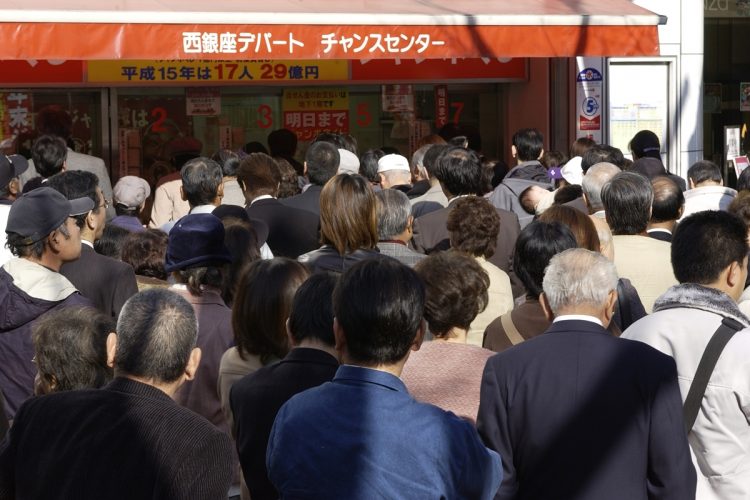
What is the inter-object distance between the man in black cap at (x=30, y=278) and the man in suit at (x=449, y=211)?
7.40ft

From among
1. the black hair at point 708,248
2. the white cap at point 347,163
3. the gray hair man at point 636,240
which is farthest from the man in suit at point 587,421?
the white cap at point 347,163

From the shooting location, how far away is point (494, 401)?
330 cm

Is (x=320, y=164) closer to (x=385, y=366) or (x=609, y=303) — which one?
(x=609, y=303)

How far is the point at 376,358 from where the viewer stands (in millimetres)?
2752

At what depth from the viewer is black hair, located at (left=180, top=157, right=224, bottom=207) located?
6422 millimetres

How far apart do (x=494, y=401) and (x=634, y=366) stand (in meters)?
0.41

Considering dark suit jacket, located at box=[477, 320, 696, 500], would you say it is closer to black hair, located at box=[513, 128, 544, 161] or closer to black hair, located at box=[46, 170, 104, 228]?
black hair, located at box=[46, 170, 104, 228]

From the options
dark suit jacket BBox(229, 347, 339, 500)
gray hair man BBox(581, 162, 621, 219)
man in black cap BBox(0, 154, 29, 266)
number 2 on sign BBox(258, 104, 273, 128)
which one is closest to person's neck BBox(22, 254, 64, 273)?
man in black cap BBox(0, 154, 29, 266)

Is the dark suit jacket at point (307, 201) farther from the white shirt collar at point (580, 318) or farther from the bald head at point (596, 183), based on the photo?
the white shirt collar at point (580, 318)

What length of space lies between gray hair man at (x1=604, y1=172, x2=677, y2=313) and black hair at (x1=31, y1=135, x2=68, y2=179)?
3.41m

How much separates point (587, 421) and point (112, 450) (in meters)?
1.32

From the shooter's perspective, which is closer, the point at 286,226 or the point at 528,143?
the point at 286,226

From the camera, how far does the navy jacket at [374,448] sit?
2.61 meters

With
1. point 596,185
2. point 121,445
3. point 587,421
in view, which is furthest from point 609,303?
point 596,185
